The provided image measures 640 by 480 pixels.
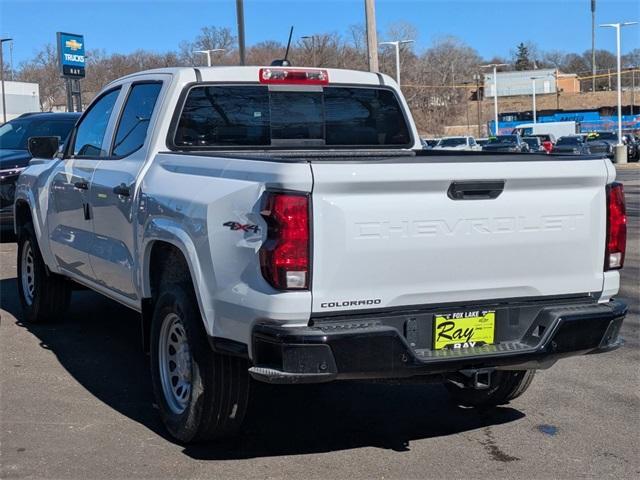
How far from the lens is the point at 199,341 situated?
4.21 metres

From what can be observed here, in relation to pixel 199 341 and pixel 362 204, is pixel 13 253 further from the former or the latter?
pixel 362 204

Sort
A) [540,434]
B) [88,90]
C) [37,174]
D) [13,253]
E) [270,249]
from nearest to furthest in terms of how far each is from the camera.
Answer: [270,249], [540,434], [37,174], [13,253], [88,90]

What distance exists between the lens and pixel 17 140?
1275cm

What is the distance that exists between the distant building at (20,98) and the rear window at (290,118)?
7006 centimetres

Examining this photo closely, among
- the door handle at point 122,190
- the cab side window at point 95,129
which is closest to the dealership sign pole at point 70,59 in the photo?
the cab side window at point 95,129

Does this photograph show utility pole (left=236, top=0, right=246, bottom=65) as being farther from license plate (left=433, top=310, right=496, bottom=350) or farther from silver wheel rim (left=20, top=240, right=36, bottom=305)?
license plate (left=433, top=310, right=496, bottom=350)

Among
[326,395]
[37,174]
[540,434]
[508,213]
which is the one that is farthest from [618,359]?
[37,174]

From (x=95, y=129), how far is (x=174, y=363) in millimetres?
2353

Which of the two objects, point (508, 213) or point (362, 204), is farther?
point (508, 213)

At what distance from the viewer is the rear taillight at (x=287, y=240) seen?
142 inches

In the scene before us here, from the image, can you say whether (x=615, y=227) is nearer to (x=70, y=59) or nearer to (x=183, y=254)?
(x=183, y=254)

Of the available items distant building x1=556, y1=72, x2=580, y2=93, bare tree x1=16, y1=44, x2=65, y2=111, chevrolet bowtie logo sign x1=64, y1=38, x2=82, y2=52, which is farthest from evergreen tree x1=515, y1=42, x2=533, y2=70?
chevrolet bowtie logo sign x1=64, y1=38, x2=82, y2=52

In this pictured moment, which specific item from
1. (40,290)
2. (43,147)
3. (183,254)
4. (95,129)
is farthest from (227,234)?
(40,290)

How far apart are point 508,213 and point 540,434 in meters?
1.50
